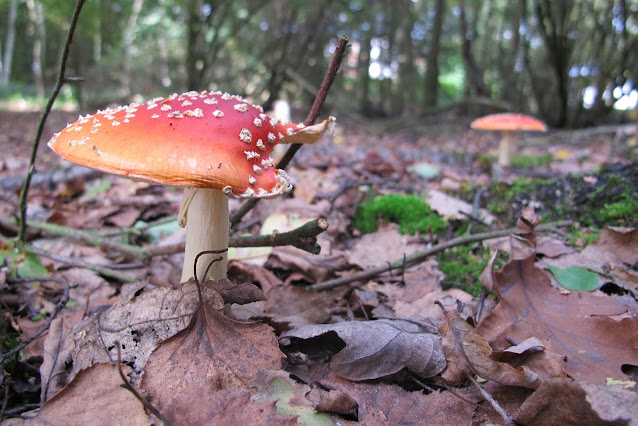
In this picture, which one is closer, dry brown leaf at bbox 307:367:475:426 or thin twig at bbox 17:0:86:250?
dry brown leaf at bbox 307:367:475:426

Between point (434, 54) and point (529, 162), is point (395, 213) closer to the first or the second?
point (529, 162)

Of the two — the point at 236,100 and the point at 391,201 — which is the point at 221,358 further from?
the point at 391,201

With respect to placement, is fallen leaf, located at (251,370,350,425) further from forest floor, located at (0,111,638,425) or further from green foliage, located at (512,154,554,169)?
green foliage, located at (512,154,554,169)

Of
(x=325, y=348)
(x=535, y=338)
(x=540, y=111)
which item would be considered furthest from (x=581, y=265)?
(x=540, y=111)

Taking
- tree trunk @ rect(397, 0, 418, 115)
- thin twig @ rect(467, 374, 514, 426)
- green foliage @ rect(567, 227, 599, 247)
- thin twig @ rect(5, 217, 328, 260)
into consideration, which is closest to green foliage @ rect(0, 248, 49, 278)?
thin twig @ rect(5, 217, 328, 260)

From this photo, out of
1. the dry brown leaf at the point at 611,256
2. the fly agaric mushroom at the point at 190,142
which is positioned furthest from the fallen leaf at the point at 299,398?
the dry brown leaf at the point at 611,256

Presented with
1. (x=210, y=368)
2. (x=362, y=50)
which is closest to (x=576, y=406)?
(x=210, y=368)

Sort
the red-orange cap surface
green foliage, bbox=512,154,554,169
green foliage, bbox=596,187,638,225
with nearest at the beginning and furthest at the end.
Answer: green foliage, bbox=596,187,638,225, the red-orange cap surface, green foliage, bbox=512,154,554,169

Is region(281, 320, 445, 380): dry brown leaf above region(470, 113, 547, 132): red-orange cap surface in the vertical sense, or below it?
below

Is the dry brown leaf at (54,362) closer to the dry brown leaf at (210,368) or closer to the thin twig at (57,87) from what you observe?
the dry brown leaf at (210,368)
